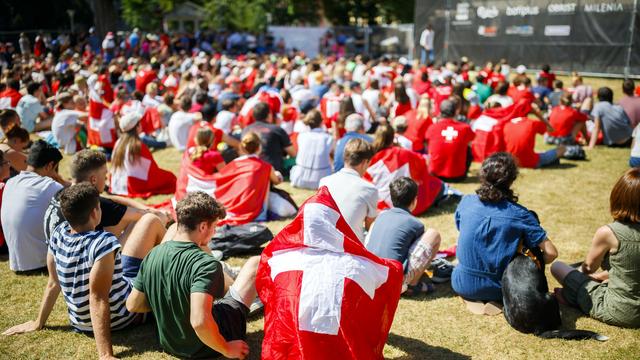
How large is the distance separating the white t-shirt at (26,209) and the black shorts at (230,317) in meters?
2.38

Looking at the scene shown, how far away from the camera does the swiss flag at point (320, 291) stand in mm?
3004

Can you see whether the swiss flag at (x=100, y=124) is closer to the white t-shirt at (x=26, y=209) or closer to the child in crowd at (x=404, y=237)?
the white t-shirt at (x=26, y=209)

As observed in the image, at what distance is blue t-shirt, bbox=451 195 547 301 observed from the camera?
4.17 m

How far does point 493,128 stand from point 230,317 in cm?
693

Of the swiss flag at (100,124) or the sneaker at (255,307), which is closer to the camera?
the sneaker at (255,307)

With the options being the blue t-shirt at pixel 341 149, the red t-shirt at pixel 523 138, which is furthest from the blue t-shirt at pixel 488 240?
the red t-shirt at pixel 523 138

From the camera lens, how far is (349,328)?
304 centimetres

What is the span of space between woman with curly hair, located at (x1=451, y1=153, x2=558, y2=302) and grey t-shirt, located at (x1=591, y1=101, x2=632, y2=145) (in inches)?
287

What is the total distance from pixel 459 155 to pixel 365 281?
220 inches

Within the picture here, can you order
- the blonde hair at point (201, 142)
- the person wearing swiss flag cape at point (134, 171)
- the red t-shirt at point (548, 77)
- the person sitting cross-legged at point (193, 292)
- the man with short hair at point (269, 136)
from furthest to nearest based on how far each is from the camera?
1. the red t-shirt at point (548, 77)
2. the man with short hair at point (269, 136)
3. the person wearing swiss flag cape at point (134, 171)
4. the blonde hair at point (201, 142)
5. the person sitting cross-legged at point (193, 292)

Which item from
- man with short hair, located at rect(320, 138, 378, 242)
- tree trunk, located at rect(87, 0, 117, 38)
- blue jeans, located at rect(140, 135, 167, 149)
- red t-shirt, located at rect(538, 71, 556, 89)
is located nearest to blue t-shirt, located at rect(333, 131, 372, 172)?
man with short hair, located at rect(320, 138, 378, 242)

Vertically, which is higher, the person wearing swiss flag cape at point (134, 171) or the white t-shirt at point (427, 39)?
the white t-shirt at point (427, 39)

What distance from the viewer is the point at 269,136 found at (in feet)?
28.0

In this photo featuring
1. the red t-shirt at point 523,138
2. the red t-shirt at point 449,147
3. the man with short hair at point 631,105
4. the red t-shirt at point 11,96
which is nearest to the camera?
the red t-shirt at point 449,147
